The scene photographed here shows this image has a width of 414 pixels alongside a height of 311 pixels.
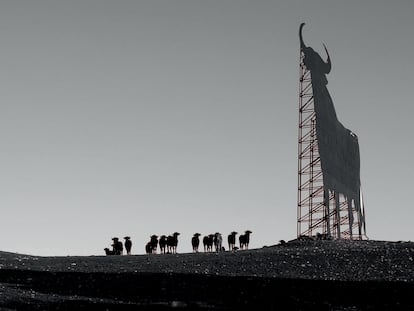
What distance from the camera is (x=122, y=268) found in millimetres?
31062

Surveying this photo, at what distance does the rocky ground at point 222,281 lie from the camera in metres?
25.1

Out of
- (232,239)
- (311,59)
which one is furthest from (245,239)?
(311,59)

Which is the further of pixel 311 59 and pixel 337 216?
pixel 311 59

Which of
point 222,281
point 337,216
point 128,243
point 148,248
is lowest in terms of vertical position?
point 222,281

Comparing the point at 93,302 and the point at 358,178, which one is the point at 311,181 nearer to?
the point at 358,178

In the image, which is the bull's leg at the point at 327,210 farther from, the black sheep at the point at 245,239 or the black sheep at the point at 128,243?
the black sheep at the point at 128,243

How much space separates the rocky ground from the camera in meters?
25.1

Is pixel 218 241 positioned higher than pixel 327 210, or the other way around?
pixel 327 210

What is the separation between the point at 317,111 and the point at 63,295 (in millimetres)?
27797

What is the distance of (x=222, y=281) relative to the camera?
91.1 ft

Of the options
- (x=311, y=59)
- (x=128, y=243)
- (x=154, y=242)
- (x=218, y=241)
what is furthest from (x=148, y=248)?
(x=311, y=59)

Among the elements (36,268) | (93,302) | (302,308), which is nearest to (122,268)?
(36,268)

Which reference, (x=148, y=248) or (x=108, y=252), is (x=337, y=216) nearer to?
(x=148, y=248)

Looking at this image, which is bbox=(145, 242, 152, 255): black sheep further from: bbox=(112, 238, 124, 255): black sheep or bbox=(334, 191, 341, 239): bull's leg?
bbox=(334, 191, 341, 239): bull's leg
